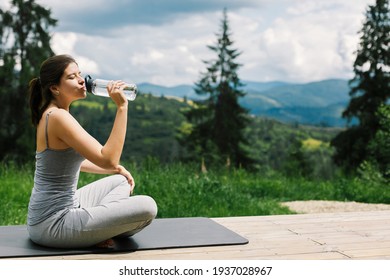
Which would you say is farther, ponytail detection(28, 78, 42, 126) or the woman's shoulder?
ponytail detection(28, 78, 42, 126)

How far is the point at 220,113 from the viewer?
29.5 metres

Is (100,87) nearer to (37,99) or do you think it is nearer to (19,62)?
(37,99)

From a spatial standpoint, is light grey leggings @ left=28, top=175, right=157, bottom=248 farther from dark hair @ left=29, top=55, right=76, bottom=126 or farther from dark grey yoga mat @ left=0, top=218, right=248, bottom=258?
dark hair @ left=29, top=55, right=76, bottom=126

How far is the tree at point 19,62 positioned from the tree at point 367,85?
42.3ft

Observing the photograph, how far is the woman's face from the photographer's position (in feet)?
8.61

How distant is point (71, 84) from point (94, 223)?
0.70 metres

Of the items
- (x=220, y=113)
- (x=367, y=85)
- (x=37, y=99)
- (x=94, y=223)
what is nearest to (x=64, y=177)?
(x=94, y=223)

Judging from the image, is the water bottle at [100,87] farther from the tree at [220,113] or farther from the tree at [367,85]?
the tree at [220,113]

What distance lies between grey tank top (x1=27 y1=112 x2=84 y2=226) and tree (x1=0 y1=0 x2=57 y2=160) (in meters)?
18.5

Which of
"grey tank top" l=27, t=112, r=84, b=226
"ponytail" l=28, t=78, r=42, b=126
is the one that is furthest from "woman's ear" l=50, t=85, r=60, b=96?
"grey tank top" l=27, t=112, r=84, b=226

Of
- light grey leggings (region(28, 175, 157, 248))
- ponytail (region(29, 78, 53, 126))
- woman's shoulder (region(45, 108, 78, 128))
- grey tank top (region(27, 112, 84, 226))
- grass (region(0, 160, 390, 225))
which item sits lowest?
grass (region(0, 160, 390, 225))

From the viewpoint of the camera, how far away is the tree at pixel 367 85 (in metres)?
22.4

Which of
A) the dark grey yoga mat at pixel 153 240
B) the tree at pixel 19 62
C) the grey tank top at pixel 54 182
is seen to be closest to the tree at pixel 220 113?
the tree at pixel 19 62

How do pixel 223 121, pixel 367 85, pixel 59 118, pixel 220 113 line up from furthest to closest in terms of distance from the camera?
pixel 220 113 < pixel 223 121 < pixel 367 85 < pixel 59 118
